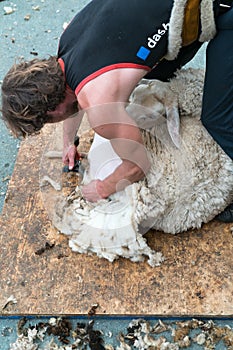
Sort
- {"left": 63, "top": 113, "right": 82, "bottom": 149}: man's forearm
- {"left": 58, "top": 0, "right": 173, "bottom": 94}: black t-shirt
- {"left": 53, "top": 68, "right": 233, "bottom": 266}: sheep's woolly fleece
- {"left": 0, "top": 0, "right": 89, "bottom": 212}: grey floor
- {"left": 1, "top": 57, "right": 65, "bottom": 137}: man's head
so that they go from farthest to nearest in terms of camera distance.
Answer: {"left": 0, "top": 0, "right": 89, "bottom": 212}: grey floor
{"left": 63, "top": 113, "right": 82, "bottom": 149}: man's forearm
{"left": 53, "top": 68, "right": 233, "bottom": 266}: sheep's woolly fleece
{"left": 1, "top": 57, "right": 65, "bottom": 137}: man's head
{"left": 58, "top": 0, "right": 173, "bottom": 94}: black t-shirt

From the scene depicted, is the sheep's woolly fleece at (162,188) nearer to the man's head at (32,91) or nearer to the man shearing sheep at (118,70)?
the man shearing sheep at (118,70)

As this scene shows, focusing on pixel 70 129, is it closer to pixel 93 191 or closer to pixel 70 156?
pixel 70 156

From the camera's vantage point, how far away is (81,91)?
58.1 inches

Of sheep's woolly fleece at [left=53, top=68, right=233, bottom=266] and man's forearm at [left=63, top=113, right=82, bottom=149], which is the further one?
man's forearm at [left=63, top=113, right=82, bottom=149]

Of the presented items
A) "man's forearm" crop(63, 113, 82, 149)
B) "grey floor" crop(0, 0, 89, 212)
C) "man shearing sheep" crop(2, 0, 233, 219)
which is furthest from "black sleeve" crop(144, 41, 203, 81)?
"grey floor" crop(0, 0, 89, 212)

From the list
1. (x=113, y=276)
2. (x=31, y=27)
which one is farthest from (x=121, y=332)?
(x=31, y=27)

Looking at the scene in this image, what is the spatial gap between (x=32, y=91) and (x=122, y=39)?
0.35 metres

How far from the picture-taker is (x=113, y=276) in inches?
65.1

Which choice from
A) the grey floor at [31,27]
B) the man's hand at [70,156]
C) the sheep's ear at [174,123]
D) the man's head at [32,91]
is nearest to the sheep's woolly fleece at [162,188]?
the sheep's ear at [174,123]

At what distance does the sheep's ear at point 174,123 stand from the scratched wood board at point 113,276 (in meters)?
0.36

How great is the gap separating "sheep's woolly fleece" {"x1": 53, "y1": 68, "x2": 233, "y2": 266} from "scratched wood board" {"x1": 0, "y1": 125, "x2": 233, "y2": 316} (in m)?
0.05

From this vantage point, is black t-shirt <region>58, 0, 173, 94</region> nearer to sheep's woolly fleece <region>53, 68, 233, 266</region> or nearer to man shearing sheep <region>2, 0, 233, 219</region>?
man shearing sheep <region>2, 0, 233, 219</region>

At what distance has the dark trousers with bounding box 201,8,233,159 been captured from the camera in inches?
61.0

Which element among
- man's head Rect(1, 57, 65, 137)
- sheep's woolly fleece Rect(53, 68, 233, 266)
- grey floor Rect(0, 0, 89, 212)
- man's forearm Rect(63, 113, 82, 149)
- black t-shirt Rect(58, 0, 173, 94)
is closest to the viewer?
black t-shirt Rect(58, 0, 173, 94)
